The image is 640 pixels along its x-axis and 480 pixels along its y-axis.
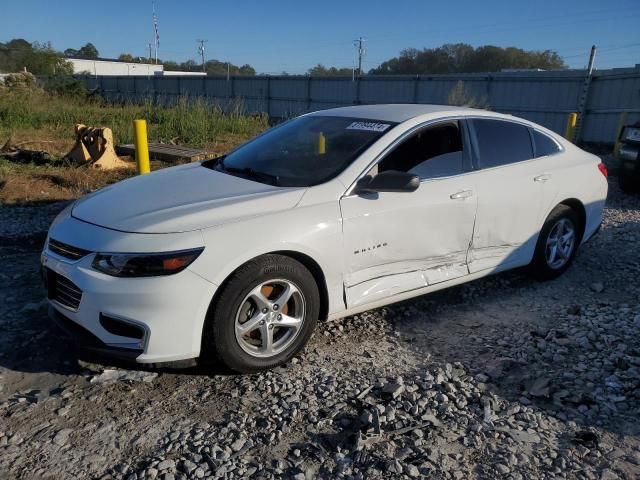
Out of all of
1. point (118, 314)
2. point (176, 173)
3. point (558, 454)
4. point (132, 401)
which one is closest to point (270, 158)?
point (176, 173)

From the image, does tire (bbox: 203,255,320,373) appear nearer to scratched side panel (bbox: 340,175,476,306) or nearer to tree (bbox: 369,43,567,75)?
scratched side panel (bbox: 340,175,476,306)

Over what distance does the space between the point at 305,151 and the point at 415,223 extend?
1.00 meters

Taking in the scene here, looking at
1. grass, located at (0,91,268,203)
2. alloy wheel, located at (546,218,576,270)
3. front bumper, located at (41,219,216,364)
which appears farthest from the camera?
grass, located at (0,91,268,203)

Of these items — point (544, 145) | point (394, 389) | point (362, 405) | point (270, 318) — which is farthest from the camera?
point (544, 145)

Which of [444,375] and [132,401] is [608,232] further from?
[132,401]

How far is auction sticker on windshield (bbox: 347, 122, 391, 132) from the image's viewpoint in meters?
3.91

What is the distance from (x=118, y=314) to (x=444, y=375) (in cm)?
197

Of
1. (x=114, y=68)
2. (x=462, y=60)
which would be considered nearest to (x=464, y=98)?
(x=462, y=60)

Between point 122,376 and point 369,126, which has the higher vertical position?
point 369,126

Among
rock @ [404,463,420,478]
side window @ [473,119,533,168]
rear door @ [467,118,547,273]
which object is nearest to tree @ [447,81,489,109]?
side window @ [473,119,533,168]

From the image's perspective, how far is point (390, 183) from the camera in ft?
11.5

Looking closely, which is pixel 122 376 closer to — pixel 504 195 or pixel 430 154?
pixel 430 154

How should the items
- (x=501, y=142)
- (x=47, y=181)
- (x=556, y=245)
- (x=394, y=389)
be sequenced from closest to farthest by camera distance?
(x=394, y=389) → (x=501, y=142) → (x=556, y=245) → (x=47, y=181)

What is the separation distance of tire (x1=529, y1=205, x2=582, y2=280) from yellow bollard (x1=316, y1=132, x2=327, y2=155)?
7.19 feet
